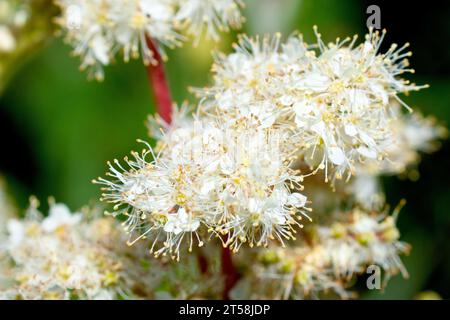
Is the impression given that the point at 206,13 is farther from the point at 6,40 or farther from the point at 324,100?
the point at 6,40

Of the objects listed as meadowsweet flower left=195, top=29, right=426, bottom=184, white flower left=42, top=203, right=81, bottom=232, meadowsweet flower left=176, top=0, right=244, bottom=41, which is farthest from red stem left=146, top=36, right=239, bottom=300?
white flower left=42, top=203, right=81, bottom=232

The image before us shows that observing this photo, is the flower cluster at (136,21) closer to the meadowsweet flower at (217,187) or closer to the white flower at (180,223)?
the meadowsweet flower at (217,187)

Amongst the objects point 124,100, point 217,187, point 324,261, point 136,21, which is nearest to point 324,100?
point 217,187

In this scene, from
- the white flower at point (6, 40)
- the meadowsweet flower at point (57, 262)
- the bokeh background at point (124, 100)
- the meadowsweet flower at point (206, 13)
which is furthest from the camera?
the bokeh background at point (124, 100)

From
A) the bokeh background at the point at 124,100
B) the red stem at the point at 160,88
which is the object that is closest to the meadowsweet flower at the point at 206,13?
the red stem at the point at 160,88

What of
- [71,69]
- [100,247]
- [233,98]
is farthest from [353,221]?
[71,69]
